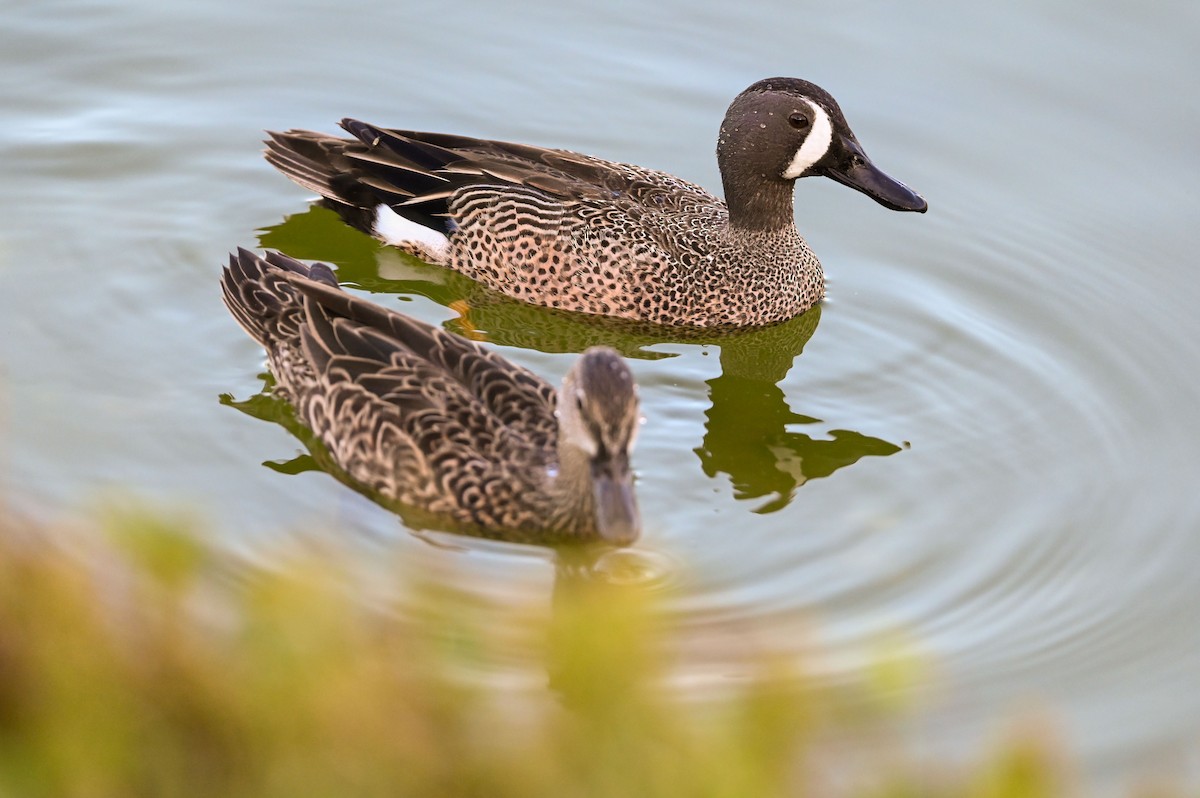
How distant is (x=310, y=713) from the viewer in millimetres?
2176

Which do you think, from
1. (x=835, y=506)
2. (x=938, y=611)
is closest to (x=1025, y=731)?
(x=938, y=611)

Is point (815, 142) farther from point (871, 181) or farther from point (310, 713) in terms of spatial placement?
point (310, 713)

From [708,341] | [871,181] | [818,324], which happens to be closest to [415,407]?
[708,341]

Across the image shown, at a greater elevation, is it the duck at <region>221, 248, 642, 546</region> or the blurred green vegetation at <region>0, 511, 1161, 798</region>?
the blurred green vegetation at <region>0, 511, 1161, 798</region>

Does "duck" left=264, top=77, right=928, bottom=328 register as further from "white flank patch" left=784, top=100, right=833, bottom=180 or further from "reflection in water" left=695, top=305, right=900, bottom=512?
"reflection in water" left=695, top=305, right=900, bottom=512

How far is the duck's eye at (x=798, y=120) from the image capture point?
27.5ft

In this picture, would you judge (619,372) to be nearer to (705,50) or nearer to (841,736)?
(841,736)

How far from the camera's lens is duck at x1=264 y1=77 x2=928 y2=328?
8.40 m

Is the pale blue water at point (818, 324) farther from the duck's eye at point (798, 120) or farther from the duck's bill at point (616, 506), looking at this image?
the duck's eye at point (798, 120)

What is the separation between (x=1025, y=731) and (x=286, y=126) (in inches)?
315

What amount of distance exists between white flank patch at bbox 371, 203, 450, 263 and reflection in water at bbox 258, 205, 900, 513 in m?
0.08

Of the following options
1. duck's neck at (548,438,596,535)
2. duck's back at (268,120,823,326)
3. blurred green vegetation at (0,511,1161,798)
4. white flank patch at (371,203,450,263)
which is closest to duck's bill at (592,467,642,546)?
duck's neck at (548,438,596,535)

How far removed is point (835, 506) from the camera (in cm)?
676

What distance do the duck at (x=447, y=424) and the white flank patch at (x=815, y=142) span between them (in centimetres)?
252
